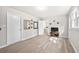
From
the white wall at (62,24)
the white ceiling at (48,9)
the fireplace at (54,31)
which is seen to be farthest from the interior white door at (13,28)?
the fireplace at (54,31)

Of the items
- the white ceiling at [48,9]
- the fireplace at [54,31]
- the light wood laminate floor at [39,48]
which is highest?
the white ceiling at [48,9]

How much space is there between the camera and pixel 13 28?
6.25m

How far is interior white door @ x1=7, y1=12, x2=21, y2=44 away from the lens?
5762mm

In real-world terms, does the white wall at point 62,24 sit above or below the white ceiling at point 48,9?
below

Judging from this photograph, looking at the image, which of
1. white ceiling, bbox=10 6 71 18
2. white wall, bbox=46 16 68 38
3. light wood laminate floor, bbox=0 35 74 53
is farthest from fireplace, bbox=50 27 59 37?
light wood laminate floor, bbox=0 35 74 53

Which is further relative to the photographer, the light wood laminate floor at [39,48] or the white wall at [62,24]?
the white wall at [62,24]

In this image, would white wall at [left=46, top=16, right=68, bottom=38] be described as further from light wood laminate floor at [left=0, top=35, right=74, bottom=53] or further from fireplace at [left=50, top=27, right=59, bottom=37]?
light wood laminate floor at [left=0, top=35, right=74, bottom=53]

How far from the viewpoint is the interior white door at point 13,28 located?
5762mm

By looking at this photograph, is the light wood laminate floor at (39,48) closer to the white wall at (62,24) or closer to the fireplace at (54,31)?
the white wall at (62,24)

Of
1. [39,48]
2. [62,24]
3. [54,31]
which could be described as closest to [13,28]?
[39,48]

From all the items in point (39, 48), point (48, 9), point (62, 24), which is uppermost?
point (48, 9)

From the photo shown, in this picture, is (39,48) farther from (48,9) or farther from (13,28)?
(48,9)
